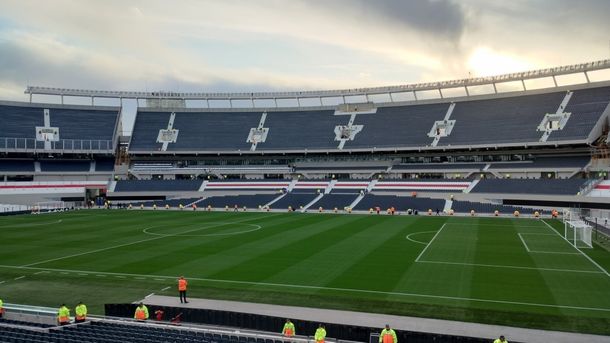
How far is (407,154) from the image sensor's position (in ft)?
253

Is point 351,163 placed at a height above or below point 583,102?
below

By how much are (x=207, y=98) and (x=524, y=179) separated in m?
56.8

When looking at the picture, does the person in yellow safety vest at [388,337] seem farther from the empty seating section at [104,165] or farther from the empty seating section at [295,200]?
the empty seating section at [104,165]

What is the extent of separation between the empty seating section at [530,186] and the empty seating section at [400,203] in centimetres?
664

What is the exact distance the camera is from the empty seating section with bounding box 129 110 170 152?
83.5 metres

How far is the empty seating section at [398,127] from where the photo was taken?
75.6 meters

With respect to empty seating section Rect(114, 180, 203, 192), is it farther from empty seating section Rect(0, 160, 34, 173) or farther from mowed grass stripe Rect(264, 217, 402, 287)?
mowed grass stripe Rect(264, 217, 402, 287)

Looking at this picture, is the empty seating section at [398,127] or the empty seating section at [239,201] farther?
the empty seating section at [398,127]

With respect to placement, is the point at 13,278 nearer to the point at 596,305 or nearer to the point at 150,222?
the point at 150,222

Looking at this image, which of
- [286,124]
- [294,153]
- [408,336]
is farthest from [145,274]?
[286,124]

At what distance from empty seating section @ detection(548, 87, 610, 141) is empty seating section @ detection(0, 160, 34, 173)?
80.5m

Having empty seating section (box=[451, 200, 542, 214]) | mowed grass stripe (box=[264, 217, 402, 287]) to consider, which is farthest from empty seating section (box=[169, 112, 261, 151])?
mowed grass stripe (box=[264, 217, 402, 287])

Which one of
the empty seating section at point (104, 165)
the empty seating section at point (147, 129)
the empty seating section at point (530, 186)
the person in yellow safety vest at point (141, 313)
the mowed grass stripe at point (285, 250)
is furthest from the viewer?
the empty seating section at point (147, 129)

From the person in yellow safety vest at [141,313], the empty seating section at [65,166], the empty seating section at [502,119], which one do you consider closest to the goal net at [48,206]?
the empty seating section at [65,166]
